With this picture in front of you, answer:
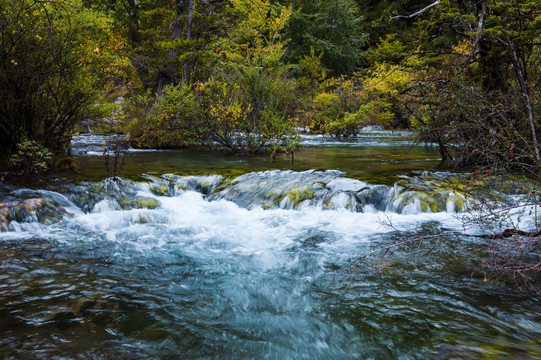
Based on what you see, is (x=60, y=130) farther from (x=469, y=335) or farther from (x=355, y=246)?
(x=469, y=335)

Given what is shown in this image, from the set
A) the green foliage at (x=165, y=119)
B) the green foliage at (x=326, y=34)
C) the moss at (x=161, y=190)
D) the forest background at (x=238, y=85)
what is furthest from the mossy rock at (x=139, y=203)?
the green foliage at (x=326, y=34)

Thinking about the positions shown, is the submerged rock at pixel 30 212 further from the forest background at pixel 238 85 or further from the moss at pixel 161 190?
the moss at pixel 161 190

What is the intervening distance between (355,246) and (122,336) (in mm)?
3424

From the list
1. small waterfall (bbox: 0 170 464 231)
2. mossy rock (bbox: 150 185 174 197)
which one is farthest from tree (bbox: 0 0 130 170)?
mossy rock (bbox: 150 185 174 197)

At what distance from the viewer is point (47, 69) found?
6.53 m

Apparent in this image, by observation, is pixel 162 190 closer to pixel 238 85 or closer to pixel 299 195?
pixel 299 195

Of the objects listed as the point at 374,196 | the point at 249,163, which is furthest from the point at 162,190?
the point at 374,196

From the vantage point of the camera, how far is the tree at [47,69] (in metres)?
5.91

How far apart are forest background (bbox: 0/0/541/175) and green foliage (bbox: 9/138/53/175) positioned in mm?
29

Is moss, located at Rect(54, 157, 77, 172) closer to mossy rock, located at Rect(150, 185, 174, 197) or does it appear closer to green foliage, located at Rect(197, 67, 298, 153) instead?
mossy rock, located at Rect(150, 185, 174, 197)

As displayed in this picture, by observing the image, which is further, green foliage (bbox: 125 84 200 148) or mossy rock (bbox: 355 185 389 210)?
green foliage (bbox: 125 84 200 148)

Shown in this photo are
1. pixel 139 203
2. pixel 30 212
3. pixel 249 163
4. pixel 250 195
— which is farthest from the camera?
pixel 249 163

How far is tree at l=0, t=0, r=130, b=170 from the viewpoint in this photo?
233 inches

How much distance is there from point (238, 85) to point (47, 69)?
5.96m
